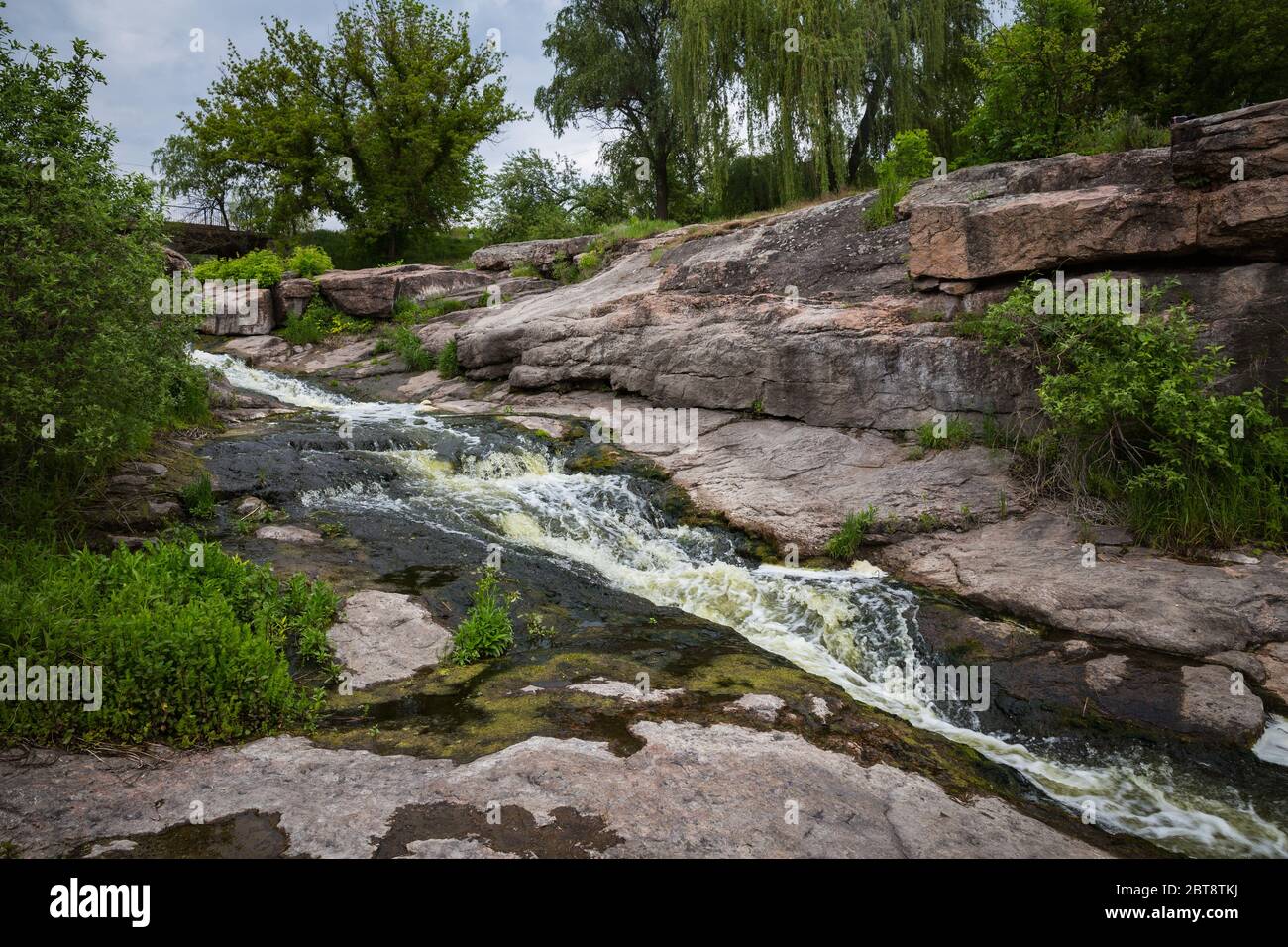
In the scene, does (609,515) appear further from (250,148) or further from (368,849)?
(250,148)

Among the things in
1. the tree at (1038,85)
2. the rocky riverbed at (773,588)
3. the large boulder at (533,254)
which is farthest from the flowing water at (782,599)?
the tree at (1038,85)

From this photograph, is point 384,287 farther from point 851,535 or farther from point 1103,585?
point 1103,585

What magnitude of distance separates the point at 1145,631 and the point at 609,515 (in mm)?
5862

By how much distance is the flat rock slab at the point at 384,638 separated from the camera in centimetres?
539

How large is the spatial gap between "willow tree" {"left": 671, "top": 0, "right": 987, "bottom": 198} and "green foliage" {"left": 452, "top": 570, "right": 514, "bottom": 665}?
14.5 metres

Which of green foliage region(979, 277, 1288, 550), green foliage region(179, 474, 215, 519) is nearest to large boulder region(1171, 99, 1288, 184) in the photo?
green foliage region(979, 277, 1288, 550)

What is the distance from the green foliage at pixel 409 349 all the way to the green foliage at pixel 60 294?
10.2 m

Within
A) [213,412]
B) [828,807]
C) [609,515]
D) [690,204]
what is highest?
[690,204]

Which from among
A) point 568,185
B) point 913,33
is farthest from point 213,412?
point 568,185

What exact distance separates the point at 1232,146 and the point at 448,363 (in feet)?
45.9

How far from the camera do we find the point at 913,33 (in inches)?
753

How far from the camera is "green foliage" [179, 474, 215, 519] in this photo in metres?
7.67

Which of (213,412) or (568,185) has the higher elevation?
(568,185)

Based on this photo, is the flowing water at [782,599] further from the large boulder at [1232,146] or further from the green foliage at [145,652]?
the large boulder at [1232,146]
